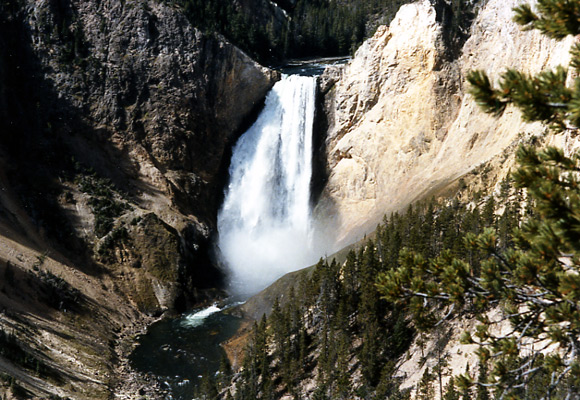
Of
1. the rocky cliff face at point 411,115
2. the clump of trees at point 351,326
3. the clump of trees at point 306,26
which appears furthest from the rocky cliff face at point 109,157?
the clump of trees at point 306,26

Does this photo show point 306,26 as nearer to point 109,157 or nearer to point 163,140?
point 163,140

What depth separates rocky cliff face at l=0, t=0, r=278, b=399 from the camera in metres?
44.3

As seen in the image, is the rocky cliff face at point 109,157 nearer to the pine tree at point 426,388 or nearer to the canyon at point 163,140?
the canyon at point 163,140

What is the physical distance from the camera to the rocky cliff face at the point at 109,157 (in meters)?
44.3

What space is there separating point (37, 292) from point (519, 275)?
41.8 metres

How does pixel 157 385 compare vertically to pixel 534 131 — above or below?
below

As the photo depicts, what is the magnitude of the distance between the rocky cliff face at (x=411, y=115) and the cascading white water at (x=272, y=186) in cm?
318

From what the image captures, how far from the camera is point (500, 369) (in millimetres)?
8102

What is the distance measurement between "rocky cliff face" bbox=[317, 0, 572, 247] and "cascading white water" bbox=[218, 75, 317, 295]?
3.18 m

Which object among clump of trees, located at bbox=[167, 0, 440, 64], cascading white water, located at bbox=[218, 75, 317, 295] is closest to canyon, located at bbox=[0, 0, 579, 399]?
cascading white water, located at bbox=[218, 75, 317, 295]

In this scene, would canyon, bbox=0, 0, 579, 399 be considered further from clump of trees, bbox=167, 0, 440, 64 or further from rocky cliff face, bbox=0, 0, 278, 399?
clump of trees, bbox=167, 0, 440, 64

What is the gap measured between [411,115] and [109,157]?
33308mm

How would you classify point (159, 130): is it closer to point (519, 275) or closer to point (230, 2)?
point (230, 2)

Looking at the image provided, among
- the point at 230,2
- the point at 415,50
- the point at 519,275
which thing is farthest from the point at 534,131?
the point at 230,2
